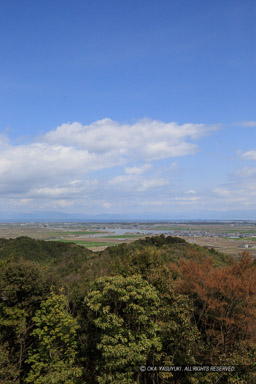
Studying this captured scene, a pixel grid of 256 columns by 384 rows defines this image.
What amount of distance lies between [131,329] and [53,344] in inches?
235

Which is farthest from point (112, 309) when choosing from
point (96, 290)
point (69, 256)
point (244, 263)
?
point (69, 256)

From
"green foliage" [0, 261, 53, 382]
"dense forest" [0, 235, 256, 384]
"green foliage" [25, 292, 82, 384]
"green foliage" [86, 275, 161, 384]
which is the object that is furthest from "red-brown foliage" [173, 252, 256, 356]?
"green foliage" [0, 261, 53, 382]

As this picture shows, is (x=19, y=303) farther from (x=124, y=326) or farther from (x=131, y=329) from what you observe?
(x=131, y=329)

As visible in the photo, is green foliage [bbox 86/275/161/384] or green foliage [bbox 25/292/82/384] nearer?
green foliage [bbox 86/275/161/384]

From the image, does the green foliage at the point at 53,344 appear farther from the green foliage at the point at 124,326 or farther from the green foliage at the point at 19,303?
the green foliage at the point at 124,326

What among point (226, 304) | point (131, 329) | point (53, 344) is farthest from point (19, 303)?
point (226, 304)

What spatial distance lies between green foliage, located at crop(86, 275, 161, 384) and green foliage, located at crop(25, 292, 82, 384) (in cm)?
293

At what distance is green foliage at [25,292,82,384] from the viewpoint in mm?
15359

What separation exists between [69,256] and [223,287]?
155 feet

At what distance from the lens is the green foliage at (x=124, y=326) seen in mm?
12719

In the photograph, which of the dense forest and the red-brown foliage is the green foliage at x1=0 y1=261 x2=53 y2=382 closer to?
the dense forest

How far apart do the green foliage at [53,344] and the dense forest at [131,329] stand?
0.06m

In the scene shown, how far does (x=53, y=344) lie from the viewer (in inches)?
650

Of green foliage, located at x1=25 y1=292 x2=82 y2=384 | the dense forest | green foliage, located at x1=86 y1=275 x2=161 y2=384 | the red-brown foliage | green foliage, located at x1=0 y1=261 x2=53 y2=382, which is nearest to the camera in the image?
green foliage, located at x1=86 y1=275 x2=161 y2=384
